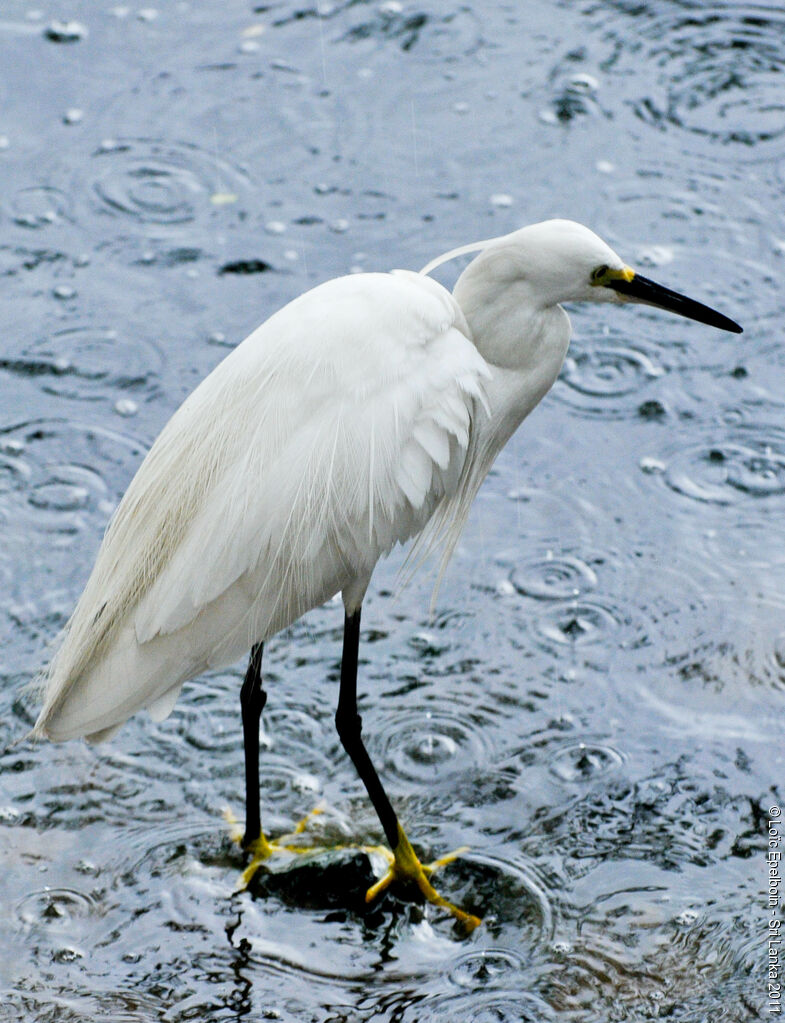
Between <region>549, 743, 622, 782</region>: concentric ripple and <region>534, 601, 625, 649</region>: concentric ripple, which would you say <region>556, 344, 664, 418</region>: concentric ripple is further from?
<region>549, 743, 622, 782</region>: concentric ripple

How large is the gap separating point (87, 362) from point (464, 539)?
1.16 metres

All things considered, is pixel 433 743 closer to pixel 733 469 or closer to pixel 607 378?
pixel 733 469

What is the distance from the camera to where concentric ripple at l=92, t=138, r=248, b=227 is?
4281 mm

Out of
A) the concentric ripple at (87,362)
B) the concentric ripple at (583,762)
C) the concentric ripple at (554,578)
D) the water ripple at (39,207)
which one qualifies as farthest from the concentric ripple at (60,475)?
the concentric ripple at (583,762)

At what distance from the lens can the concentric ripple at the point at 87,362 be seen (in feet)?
12.3

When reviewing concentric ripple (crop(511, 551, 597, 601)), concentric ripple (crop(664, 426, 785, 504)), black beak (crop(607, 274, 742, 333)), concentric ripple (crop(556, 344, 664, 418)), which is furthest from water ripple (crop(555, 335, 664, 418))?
black beak (crop(607, 274, 742, 333))

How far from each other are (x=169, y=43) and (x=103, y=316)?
1.41 metres

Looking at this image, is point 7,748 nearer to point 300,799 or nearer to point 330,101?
point 300,799

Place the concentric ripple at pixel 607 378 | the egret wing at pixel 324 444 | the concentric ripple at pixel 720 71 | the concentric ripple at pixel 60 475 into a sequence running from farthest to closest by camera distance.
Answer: the concentric ripple at pixel 720 71 → the concentric ripple at pixel 607 378 → the concentric ripple at pixel 60 475 → the egret wing at pixel 324 444

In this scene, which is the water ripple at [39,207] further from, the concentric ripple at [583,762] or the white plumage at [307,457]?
the concentric ripple at [583,762]

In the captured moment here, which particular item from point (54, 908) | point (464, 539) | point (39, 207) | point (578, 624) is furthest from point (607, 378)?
point (54, 908)

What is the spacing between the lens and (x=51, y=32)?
490 centimetres

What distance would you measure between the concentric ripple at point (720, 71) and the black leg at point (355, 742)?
2605 millimetres

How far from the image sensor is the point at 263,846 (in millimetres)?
2688
